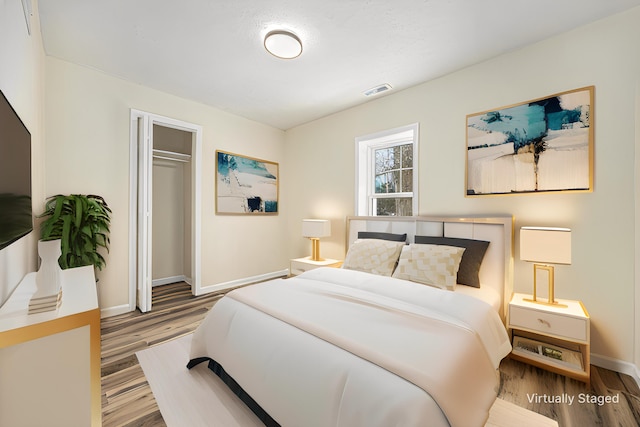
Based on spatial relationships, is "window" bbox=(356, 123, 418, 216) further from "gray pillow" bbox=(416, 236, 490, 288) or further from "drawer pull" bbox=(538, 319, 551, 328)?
"drawer pull" bbox=(538, 319, 551, 328)

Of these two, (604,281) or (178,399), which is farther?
(604,281)

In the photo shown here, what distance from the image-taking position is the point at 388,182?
142 inches

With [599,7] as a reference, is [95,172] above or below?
below

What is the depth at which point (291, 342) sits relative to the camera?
4.50 ft

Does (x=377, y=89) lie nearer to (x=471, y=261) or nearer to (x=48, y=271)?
(x=471, y=261)

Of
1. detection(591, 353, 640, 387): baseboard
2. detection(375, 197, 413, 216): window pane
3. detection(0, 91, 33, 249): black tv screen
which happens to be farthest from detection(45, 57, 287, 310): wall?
detection(591, 353, 640, 387): baseboard

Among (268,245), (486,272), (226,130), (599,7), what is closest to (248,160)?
(226,130)

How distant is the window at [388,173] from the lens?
330 cm

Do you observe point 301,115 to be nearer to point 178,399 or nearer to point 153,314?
point 153,314

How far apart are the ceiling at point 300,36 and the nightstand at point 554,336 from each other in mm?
2270

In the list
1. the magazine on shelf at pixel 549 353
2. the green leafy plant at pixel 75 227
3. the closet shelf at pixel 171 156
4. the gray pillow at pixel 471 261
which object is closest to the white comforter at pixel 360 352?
the magazine on shelf at pixel 549 353

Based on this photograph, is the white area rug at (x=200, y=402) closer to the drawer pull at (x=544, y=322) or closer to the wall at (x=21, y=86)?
the drawer pull at (x=544, y=322)

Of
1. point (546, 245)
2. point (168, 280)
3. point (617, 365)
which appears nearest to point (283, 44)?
point (546, 245)

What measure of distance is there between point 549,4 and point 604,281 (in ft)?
7.08
